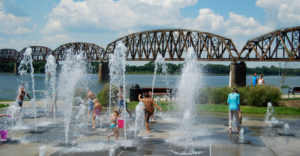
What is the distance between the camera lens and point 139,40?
314 ft

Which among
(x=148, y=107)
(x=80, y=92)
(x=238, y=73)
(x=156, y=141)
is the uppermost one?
(x=238, y=73)

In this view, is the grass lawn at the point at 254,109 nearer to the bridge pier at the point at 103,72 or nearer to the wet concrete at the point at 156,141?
the wet concrete at the point at 156,141

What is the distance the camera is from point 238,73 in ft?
196

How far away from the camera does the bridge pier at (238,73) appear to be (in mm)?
57562

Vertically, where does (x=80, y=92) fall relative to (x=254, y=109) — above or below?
above

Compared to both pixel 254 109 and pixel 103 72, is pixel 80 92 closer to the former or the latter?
pixel 254 109

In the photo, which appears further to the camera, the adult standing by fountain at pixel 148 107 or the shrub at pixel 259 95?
the shrub at pixel 259 95

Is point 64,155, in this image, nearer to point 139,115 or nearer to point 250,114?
point 139,115

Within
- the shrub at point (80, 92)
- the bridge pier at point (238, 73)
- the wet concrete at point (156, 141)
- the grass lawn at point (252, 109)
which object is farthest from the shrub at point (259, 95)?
the bridge pier at point (238, 73)

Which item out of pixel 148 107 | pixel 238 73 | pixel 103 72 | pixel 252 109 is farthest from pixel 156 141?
pixel 103 72

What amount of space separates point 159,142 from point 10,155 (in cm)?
408

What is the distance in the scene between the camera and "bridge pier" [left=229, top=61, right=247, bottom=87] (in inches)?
2266

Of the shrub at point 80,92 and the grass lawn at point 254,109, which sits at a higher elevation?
the shrub at point 80,92

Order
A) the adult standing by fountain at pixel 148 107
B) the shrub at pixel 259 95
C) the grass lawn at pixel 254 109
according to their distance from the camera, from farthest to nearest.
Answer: the shrub at pixel 259 95 → the grass lawn at pixel 254 109 → the adult standing by fountain at pixel 148 107
